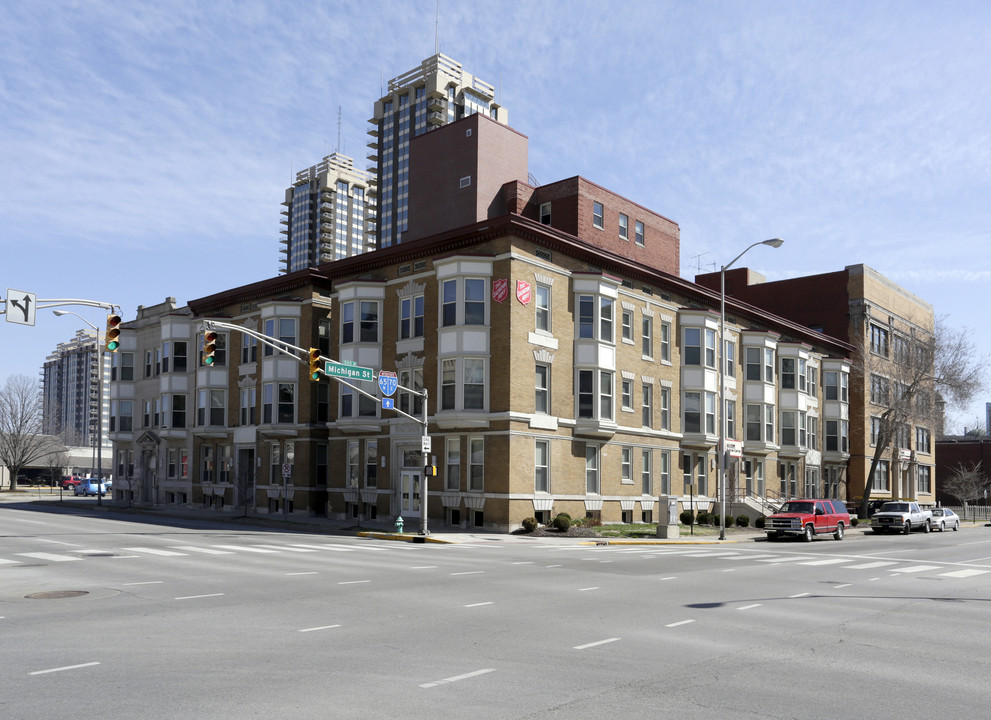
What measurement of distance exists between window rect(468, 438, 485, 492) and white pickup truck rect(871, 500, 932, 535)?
22.1m

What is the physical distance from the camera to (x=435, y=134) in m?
49.8

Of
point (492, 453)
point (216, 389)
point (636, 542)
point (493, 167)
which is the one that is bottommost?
point (636, 542)

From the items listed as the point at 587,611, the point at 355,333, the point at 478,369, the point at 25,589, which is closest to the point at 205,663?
the point at 587,611

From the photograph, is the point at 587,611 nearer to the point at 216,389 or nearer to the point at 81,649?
the point at 81,649

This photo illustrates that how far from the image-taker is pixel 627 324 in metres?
43.2

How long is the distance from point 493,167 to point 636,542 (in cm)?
2330

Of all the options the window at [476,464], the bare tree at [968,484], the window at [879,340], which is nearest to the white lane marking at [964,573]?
the window at [476,464]

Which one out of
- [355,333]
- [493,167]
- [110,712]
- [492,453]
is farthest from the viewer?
[493,167]

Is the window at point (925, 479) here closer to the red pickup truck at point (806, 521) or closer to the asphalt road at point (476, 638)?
the red pickup truck at point (806, 521)

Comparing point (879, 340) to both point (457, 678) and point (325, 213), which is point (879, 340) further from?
point (325, 213)

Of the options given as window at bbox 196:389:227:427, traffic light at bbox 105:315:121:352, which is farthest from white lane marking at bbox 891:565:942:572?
window at bbox 196:389:227:427

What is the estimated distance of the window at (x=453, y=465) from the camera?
125 ft

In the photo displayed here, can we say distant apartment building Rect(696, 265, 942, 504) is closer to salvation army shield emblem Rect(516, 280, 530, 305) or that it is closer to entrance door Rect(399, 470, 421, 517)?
salvation army shield emblem Rect(516, 280, 530, 305)

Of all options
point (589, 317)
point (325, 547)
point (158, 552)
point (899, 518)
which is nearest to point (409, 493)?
point (589, 317)
